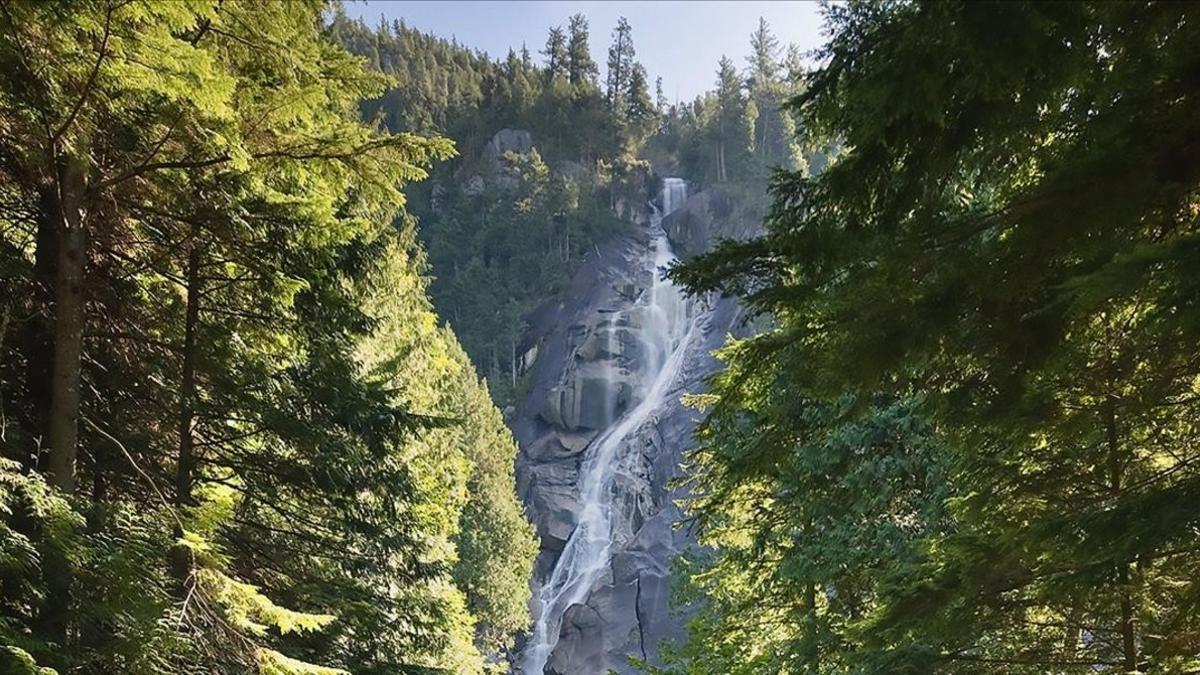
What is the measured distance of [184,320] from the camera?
5.39 meters

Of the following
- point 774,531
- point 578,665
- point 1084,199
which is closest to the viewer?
point 1084,199

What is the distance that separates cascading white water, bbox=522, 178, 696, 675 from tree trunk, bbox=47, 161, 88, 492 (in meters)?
24.9

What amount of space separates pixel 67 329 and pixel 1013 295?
4.76 meters

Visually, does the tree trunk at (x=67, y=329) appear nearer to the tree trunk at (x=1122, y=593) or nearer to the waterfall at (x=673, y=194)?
the tree trunk at (x=1122, y=593)

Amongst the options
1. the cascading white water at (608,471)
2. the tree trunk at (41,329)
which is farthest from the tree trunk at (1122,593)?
the cascading white water at (608,471)

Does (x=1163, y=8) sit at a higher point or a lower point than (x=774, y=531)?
higher

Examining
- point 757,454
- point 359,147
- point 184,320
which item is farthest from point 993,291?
point 184,320

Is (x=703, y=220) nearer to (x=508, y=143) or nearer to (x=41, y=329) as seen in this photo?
(x=508, y=143)

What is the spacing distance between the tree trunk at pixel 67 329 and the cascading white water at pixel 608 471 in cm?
2486

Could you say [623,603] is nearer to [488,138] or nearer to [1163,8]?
[1163,8]

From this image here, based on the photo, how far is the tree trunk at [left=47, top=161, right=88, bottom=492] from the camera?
12.9 ft

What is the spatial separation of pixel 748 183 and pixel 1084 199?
53.1 meters

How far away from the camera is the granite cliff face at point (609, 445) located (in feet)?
95.5

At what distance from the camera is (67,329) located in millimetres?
4027
